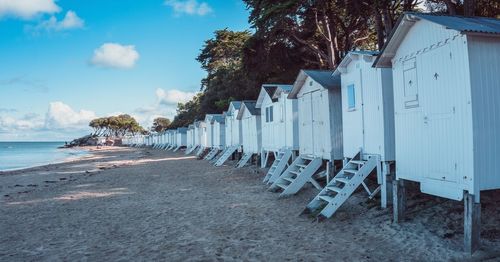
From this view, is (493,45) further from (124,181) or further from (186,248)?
(124,181)

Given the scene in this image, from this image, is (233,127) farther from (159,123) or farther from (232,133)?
(159,123)

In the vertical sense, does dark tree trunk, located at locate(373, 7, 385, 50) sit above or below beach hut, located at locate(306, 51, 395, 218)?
above

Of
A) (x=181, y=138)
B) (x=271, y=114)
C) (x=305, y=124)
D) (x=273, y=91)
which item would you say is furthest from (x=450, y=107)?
(x=181, y=138)

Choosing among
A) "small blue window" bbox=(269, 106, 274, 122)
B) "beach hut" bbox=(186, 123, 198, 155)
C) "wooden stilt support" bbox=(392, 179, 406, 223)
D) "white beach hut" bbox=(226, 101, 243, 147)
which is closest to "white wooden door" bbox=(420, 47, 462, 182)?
"wooden stilt support" bbox=(392, 179, 406, 223)

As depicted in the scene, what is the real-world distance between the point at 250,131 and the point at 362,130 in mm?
13823

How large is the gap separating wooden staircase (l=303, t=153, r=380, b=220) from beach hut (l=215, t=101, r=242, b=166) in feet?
52.9

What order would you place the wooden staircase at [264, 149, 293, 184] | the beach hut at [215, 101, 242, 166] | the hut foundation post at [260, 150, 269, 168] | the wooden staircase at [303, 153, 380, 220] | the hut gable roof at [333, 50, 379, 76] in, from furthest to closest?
the beach hut at [215, 101, 242, 166] < the hut foundation post at [260, 150, 269, 168] < the wooden staircase at [264, 149, 293, 184] < the hut gable roof at [333, 50, 379, 76] < the wooden staircase at [303, 153, 380, 220]

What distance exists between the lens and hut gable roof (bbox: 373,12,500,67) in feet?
22.2

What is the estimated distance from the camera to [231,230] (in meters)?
8.99

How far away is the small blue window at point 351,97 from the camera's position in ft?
37.2

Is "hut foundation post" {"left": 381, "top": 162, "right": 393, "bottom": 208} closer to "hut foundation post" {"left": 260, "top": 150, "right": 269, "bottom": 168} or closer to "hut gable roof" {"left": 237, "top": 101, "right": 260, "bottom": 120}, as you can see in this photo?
"hut foundation post" {"left": 260, "top": 150, "right": 269, "bottom": 168}

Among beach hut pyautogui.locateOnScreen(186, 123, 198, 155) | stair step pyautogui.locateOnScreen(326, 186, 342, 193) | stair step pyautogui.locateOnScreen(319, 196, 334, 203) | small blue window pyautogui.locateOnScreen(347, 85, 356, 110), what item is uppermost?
small blue window pyautogui.locateOnScreen(347, 85, 356, 110)

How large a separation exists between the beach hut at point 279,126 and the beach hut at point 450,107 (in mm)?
8111

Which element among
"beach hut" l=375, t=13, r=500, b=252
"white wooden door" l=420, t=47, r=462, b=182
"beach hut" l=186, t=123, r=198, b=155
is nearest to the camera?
"beach hut" l=375, t=13, r=500, b=252
